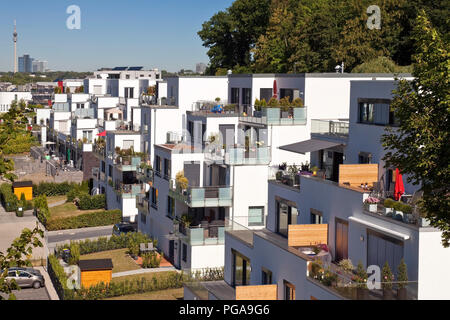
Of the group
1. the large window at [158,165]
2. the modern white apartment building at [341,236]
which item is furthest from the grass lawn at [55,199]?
the modern white apartment building at [341,236]

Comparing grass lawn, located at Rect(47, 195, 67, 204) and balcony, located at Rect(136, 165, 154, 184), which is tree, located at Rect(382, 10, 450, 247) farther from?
grass lawn, located at Rect(47, 195, 67, 204)

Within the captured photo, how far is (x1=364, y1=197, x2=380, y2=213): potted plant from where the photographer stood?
22281 millimetres

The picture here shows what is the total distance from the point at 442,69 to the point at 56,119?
258ft

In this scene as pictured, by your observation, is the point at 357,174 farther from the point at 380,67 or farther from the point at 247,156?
the point at 380,67

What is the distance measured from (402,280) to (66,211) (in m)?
46.4

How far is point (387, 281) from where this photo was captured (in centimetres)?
1958

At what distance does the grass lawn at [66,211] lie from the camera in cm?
5962

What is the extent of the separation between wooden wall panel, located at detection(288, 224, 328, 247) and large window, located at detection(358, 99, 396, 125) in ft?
16.1

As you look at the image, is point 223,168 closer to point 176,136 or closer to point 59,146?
point 176,136

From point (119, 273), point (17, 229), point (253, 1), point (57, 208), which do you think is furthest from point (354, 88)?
point (253, 1)

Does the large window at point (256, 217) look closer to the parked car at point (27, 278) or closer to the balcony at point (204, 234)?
the balcony at point (204, 234)

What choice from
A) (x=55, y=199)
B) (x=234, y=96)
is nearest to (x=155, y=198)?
(x=234, y=96)

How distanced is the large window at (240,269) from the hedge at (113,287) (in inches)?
399
